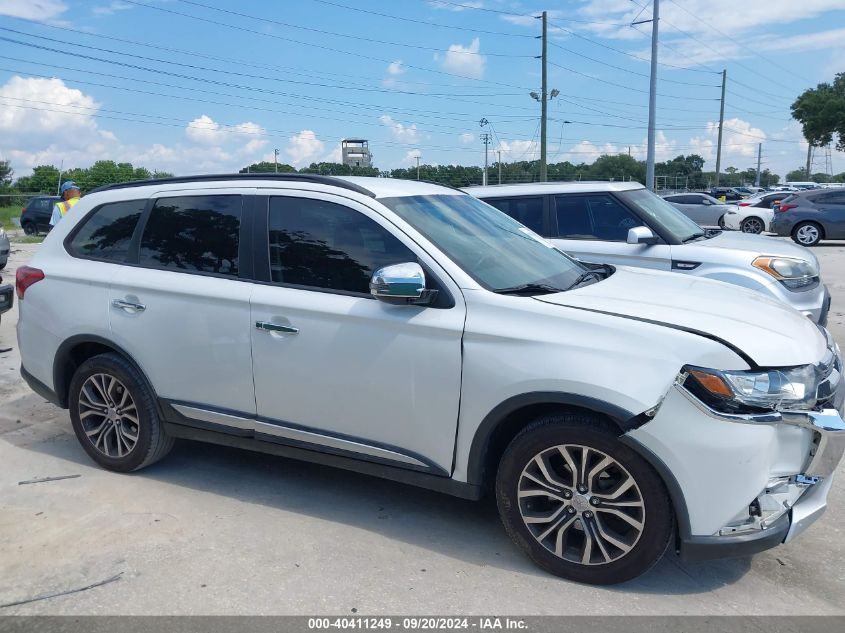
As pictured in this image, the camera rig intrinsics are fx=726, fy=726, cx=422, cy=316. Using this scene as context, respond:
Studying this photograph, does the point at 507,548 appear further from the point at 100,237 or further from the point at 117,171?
the point at 117,171

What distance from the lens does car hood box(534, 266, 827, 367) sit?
3.13 meters

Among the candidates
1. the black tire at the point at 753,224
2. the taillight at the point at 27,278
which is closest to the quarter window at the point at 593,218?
the taillight at the point at 27,278

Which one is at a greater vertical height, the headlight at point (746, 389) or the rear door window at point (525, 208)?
the rear door window at point (525, 208)

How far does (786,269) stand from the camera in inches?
267

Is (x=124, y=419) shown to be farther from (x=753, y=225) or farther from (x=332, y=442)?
(x=753, y=225)

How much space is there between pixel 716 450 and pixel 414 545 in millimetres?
1593

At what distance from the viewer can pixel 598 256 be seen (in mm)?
7270

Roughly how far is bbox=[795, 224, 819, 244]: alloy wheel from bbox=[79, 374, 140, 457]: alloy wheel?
68.8 feet

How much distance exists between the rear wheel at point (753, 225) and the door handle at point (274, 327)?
76.3ft

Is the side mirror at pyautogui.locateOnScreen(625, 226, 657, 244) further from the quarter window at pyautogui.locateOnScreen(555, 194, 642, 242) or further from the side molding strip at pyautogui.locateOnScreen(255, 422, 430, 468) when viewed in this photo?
the side molding strip at pyautogui.locateOnScreen(255, 422, 430, 468)

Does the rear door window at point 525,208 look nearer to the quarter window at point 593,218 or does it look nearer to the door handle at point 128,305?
the quarter window at point 593,218

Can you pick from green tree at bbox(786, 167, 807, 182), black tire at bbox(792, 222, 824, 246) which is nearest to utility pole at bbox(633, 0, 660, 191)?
black tire at bbox(792, 222, 824, 246)

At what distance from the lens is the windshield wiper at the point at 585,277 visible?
3.94m

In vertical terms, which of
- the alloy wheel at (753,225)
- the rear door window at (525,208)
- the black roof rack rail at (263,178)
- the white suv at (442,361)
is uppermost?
the black roof rack rail at (263,178)
